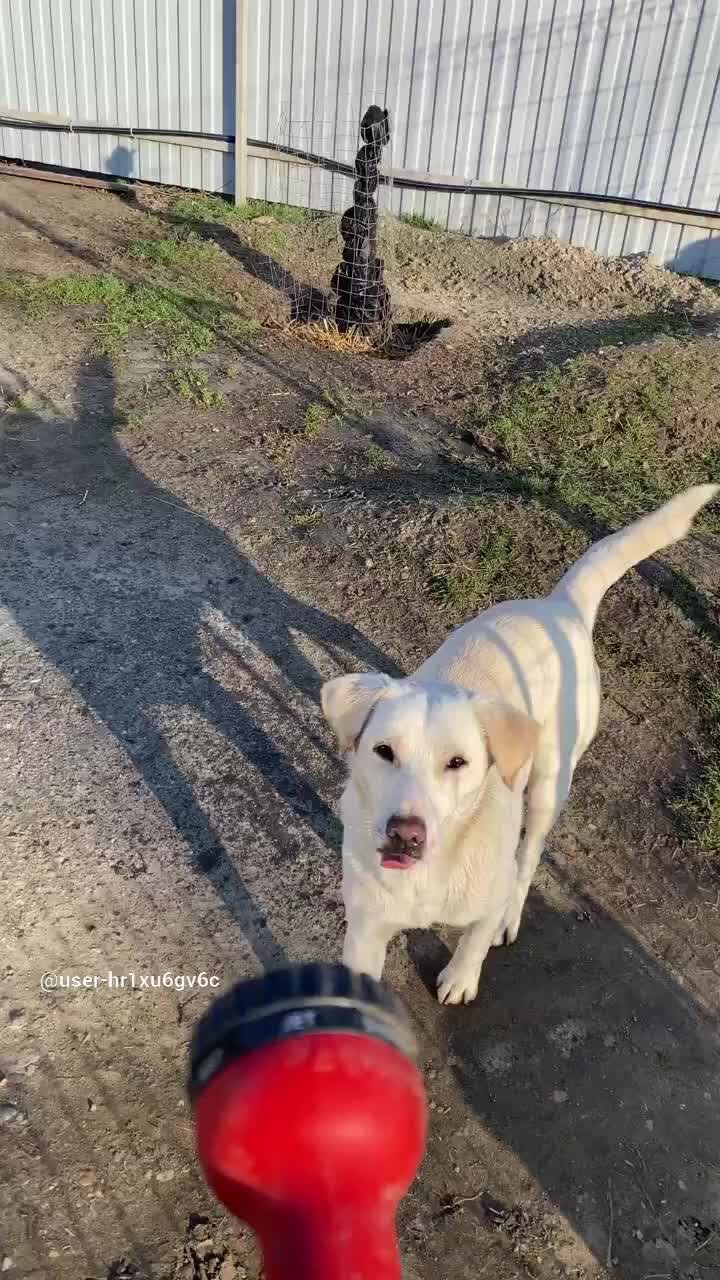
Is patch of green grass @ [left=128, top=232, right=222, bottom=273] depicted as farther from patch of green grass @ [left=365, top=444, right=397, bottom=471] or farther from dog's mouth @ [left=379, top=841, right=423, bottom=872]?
dog's mouth @ [left=379, top=841, right=423, bottom=872]

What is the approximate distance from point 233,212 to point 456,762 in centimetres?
977

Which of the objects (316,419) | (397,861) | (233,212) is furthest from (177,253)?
(397,861)

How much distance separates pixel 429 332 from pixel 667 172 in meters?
3.28

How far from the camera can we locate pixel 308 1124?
37.9 inches

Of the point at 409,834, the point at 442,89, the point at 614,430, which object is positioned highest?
the point at 442,89

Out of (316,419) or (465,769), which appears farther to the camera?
(316,419)

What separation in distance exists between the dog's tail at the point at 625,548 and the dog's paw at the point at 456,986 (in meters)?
1.29

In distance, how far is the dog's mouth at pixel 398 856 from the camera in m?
2.23

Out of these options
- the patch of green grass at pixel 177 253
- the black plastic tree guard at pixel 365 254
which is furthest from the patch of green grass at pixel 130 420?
the patch of green grass at pixel 177 253

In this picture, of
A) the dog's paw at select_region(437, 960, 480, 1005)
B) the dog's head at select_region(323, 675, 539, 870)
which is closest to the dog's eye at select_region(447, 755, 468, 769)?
the dog's head at select_region(323, 675, 539, 870)

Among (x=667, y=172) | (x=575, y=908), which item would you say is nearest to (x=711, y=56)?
(x=667, y=172)

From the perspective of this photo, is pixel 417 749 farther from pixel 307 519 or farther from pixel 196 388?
pixel 196 388

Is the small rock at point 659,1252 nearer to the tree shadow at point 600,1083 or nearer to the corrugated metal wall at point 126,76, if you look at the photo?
the tree shadow at point 600,1083

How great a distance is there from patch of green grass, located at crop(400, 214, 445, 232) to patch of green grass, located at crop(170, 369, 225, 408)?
4.48m
